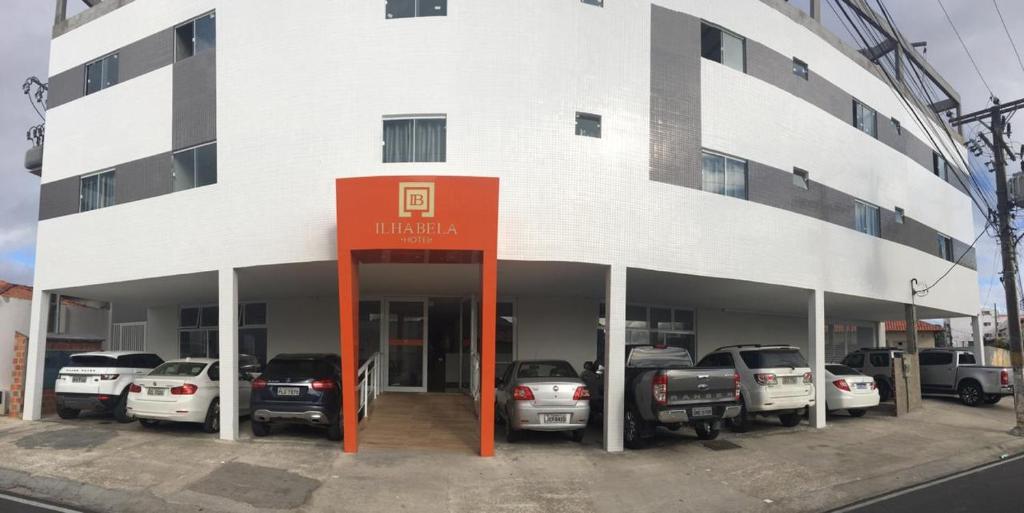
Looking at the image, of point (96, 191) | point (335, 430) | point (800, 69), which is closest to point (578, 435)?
point (335, 430)

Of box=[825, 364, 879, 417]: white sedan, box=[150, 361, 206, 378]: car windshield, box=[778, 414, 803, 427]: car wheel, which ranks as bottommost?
box=[778, 414, 803, 427]: car wheel

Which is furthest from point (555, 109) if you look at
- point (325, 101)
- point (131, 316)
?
point (131, 316)

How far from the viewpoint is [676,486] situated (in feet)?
31.3

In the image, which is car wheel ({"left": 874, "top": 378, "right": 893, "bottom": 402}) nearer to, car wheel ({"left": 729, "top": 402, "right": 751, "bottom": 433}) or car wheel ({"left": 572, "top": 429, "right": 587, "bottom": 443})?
car wheel ({"left": 729, "top": 402, "right": 751, "bottom": 433})

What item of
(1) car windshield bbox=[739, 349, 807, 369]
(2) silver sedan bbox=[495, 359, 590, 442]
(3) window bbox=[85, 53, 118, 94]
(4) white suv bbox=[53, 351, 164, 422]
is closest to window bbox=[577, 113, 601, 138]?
(2) silver sedan bbox=[495, 359, 590, 442]

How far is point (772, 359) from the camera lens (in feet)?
44.0

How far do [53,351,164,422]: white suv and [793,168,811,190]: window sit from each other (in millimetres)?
16080

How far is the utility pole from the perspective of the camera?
1484 centimetres

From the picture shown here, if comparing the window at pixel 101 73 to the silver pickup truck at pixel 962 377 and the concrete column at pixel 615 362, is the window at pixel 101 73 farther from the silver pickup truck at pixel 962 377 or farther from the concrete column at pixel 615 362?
the silver pickup truck at pixel 962 377

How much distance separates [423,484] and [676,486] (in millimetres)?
3716

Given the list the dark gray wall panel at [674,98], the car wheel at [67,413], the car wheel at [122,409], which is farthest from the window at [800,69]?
the car wheel at [67,413]

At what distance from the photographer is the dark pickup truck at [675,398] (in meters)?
10.7

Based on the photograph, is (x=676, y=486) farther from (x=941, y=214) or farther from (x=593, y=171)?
(x=941, y=214)

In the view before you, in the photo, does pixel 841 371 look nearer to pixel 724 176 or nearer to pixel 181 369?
pixel 724 176
